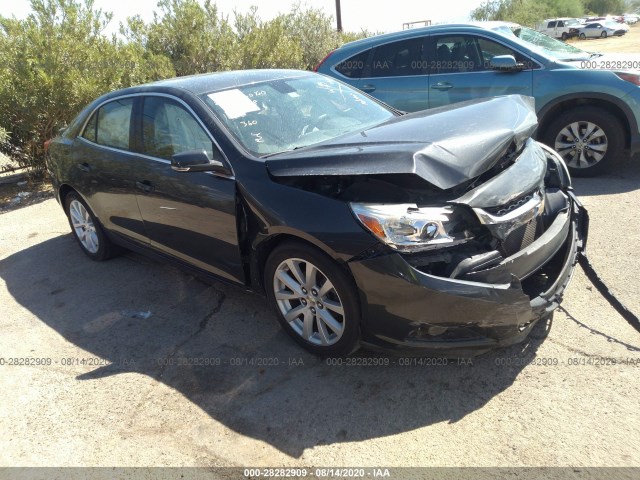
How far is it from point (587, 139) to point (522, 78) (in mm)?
1046

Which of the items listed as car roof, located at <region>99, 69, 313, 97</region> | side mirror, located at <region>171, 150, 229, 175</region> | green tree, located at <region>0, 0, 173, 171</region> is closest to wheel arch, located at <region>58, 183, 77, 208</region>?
car roof, located at <region>99, 69, 313, 97</region>

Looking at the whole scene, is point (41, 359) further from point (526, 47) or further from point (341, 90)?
point (526, 47)

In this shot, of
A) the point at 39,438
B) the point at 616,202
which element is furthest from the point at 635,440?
the point at 616,202

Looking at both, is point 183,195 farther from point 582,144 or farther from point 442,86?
point 582,144

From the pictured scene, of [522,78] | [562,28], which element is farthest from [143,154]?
[562,28]

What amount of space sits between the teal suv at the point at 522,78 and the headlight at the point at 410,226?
163 inches

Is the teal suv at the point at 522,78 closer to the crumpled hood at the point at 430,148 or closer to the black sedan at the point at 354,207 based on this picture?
the black sedan at the point at 354,207

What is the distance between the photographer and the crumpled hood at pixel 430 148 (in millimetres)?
2654

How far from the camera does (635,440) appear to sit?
2359mm

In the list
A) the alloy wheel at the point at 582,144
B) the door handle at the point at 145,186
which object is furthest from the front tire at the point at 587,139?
the door handle at the point at 145,186

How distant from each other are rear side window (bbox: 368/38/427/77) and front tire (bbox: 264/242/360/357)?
4590 millimetres

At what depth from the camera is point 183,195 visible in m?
3.60

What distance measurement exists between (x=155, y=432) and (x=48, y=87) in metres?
7.14

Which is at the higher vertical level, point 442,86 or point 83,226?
point 442,86
